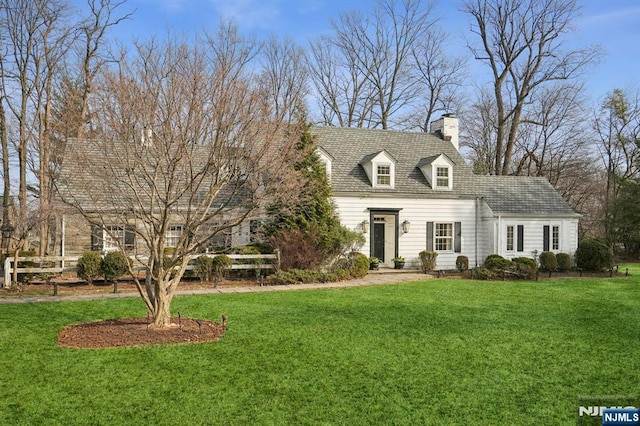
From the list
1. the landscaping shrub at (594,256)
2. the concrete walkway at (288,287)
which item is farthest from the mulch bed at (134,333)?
the landscaping shrub at (594,256)

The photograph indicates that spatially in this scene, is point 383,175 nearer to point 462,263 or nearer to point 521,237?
point 462,263

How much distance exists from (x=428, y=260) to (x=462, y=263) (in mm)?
1619

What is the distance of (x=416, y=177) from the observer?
2211 centimetres

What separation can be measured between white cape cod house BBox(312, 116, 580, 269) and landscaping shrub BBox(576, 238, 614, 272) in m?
1.75

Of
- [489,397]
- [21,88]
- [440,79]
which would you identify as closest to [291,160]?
[489,397]

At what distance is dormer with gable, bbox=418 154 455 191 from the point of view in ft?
71.6

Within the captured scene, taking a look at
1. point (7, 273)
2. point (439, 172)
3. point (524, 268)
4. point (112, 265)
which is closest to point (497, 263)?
point (524, 268)

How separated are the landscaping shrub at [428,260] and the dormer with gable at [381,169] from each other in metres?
3.11

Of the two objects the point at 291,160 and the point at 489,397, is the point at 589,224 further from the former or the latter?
the point at 489,397

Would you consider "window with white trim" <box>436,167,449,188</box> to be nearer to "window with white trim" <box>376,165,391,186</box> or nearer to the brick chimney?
"window with white trim" <box>376,165,391,186</box>

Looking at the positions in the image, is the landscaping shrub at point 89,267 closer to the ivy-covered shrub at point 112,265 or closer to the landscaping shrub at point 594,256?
the ivy-covered shrub at point 112,265

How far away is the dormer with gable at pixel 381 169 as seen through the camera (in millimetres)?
20891

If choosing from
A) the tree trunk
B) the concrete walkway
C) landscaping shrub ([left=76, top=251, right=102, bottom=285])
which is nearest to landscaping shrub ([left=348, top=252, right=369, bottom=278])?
the concrete walkway

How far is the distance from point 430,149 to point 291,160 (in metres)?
15.0
